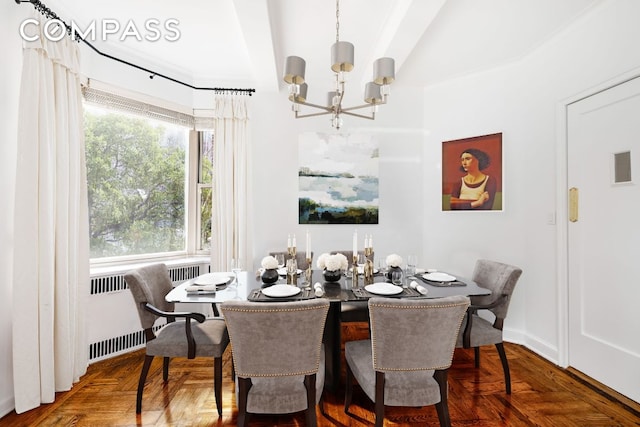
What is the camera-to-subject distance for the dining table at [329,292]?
188 cm

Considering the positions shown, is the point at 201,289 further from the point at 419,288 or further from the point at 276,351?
the point at 419,288

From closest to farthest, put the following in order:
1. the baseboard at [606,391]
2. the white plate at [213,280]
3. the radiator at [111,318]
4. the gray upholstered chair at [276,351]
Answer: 1. the gray upholstered chair at [276,351]
2. the baseboard at [606,391]
3. the white plate at [213,280]
4. the radiator at [111,318]

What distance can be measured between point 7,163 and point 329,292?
236cm

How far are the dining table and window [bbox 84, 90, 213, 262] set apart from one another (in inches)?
55.0

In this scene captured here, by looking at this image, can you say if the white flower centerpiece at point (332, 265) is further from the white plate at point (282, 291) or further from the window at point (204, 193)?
the window at point (204, 193)

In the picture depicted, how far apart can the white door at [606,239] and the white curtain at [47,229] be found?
4.07 meters

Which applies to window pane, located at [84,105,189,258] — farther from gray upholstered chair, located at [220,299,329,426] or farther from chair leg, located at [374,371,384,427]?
chair leg, located at [374,371,384,427]

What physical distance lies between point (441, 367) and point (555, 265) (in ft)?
6.40

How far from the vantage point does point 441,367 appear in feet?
4.99

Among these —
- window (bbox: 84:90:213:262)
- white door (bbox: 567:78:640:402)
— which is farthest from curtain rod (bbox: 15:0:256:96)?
white door (bbox: 567:78:640:402)

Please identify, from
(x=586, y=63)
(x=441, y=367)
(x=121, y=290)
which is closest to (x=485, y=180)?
(x=586, y=63)

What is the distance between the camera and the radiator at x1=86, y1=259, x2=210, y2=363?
2.61 m

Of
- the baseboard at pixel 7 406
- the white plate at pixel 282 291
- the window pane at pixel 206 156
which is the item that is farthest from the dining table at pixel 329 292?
the window pane at pixel 206 156

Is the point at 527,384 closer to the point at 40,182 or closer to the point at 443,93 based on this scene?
the point at 443,93
